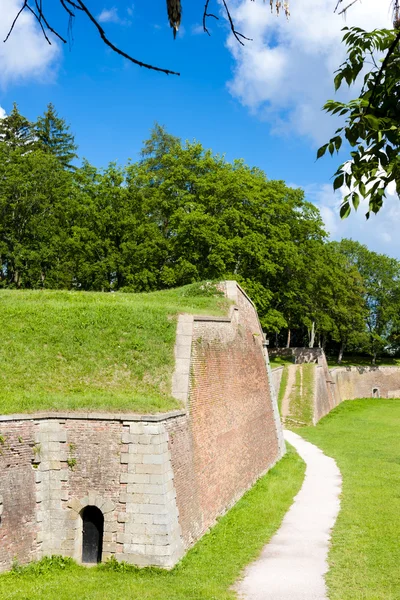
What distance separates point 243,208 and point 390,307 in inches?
1117

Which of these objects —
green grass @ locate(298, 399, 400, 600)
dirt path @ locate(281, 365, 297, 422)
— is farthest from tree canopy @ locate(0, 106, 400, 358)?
green grass @ locate(298, 399, 400, 600)

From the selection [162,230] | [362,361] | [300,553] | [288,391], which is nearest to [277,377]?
[288,391]

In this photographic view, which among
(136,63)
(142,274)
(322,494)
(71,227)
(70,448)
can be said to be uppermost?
(71,227)

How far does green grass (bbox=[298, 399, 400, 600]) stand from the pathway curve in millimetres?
303

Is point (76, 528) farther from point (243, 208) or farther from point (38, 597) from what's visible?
point (243, 208)

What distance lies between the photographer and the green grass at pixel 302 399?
37.1 m

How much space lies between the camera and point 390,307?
58.4 meters

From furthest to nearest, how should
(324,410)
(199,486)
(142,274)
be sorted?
(324,410) → (142,274) → (199,486)

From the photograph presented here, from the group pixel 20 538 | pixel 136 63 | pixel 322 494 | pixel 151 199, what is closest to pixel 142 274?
pixel 151 199

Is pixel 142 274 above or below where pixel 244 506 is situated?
above

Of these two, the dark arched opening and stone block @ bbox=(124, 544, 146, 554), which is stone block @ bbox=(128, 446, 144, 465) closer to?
Answer: the dark arched opening

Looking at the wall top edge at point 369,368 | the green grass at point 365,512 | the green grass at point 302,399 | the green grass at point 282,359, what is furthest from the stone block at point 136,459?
the wall top edge at point 369,368

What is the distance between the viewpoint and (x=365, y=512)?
1720 cm

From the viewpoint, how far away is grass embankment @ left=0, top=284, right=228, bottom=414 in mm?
14125
